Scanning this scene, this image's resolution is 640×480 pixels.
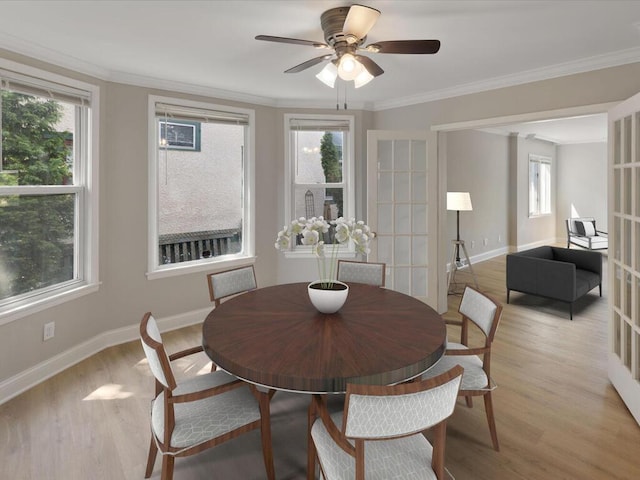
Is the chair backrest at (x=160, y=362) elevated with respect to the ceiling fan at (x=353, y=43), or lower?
lower

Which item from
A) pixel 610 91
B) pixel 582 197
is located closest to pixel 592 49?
pixel 610 91

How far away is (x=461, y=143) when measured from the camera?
6.72 m

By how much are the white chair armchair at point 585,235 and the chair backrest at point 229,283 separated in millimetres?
7444

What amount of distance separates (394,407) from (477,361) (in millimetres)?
1252

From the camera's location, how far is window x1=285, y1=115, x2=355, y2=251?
4547mm

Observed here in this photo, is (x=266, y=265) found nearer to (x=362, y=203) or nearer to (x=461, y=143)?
(x=362, y=203)

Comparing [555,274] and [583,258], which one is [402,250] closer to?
[555,274]

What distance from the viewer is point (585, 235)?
7.83 m

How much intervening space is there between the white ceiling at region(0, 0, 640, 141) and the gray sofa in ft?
7.13

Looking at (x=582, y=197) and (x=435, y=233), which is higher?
(x=582, y=197)

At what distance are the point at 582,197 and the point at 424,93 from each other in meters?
7.49

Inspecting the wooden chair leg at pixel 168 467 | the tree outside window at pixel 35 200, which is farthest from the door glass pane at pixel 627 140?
the tree outside window at pixel 35 200

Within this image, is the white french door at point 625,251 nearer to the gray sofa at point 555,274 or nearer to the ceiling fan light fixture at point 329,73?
the gray sofa at point 555,274

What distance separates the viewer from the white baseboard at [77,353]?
2663 mm
